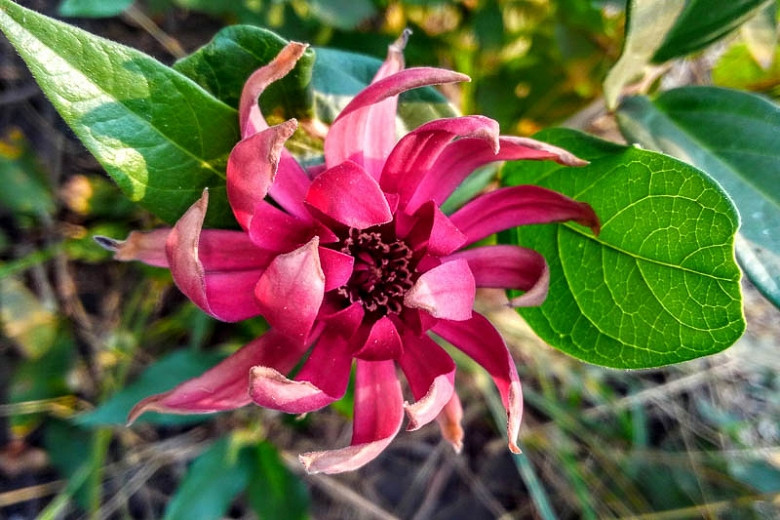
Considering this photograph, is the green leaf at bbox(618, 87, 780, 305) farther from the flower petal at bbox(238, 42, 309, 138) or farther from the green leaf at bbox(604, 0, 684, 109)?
the flower petal at bbox(238, 42, 309, 138)

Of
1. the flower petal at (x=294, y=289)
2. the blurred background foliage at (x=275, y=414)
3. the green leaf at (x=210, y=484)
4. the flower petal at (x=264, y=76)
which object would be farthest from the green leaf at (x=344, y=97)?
the green leaf at (x=210, y=484)

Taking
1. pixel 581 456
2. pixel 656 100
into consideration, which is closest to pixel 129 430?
pixel 581 456

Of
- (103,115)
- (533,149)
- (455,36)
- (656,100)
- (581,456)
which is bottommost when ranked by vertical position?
(581,456)

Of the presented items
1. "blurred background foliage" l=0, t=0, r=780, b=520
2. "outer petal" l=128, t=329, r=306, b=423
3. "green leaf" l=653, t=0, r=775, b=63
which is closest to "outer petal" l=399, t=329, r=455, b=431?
"outer petal" l=128, t=329, r=306, b=423

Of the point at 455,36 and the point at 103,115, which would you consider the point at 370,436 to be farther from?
the point at 455,36

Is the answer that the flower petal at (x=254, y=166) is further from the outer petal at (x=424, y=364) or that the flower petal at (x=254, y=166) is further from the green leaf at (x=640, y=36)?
the green leaf at (x=640, y=36)

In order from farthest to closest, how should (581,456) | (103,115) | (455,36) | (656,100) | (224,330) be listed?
(581,456)
(224,330)
(455,36)
(656,100)
(103,115)
